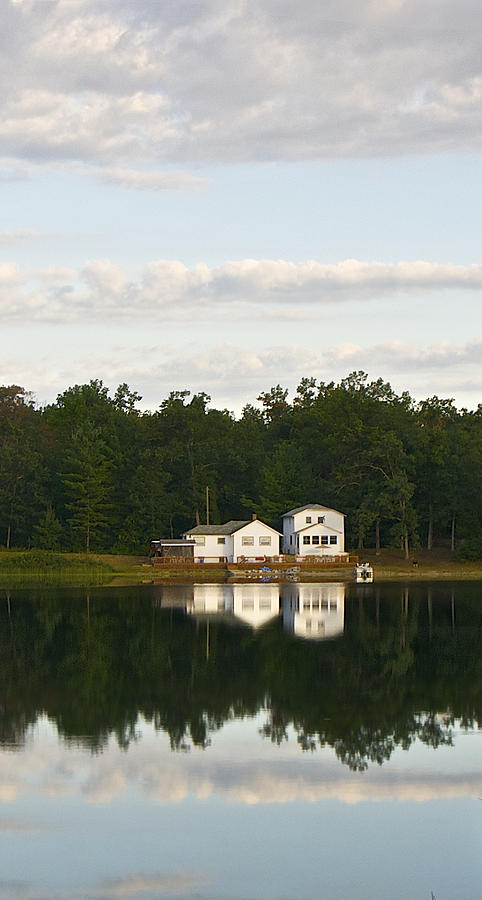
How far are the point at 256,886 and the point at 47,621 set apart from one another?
3824 centimetres

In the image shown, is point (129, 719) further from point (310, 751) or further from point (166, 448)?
point (166, 448)

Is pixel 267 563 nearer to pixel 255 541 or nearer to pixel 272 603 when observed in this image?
pixel 255 541

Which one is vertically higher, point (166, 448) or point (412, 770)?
point (166, 448)

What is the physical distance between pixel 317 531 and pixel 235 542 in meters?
8.05

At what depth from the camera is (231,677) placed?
103 feet

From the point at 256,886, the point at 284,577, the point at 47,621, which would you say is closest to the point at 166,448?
the point at 284,577

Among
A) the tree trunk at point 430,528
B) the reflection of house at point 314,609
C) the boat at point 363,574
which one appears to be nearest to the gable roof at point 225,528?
the boat at point 363,574

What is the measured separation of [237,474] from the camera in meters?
112

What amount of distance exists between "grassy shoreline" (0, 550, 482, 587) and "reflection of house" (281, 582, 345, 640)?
10.7 meters

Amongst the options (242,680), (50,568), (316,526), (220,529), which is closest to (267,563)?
(220,529)

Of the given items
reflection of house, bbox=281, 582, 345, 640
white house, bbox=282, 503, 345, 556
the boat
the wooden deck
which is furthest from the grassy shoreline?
reflection of house, bbox=281, 582, 345, 640

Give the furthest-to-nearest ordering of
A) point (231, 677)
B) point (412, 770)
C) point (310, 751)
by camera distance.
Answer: point (231, 677) → point (310, 751) → point (412, 770)

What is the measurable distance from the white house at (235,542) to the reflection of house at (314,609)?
546 inches

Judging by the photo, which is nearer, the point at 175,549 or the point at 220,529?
the point at 175,549
